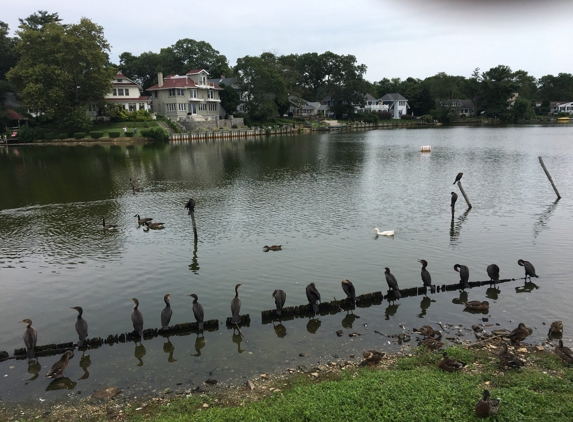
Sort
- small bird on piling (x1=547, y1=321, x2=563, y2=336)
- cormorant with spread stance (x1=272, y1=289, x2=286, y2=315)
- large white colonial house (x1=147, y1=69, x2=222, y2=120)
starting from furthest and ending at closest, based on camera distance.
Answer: large white colonial house (x1=147, y1=69, x2=222, y2=120)
cormorant with spread stance (x1=272, y1=289, x2=286, y2=315)
small bird on piling (x1=547, y1=321, x2=563, y2=336)

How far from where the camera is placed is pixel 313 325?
45.2 ft

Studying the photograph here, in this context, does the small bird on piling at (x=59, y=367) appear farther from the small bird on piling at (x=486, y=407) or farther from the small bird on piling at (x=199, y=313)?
the small bird on piling at (x=486, y=407)

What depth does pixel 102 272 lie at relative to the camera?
1845 cm

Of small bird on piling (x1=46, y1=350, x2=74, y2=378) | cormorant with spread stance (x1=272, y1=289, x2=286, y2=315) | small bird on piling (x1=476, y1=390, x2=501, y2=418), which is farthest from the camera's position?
cormorant with spread stance (x1=272, y1=289, x2=286, y2=315)

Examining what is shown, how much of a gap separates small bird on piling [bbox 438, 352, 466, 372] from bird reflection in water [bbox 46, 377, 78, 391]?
9224 millimetres

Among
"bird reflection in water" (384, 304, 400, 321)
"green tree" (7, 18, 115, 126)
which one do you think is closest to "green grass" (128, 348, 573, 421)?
"bird reflection in water" (384, 304, 400, 321)

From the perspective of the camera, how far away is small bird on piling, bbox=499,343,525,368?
10.4 m

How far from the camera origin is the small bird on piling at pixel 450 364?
10367mm

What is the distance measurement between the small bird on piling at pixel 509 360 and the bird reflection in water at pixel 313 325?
5.24 meters

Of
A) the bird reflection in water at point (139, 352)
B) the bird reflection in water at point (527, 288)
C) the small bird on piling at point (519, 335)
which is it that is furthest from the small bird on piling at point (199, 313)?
the bird reflection in water at point (527, 288)

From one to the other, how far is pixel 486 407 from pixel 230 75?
115 meters

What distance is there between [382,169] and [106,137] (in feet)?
171

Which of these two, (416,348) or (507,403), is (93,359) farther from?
(507,403)

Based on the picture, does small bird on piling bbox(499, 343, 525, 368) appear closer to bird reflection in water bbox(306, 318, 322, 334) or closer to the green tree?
bird reflection in water bbox(306, 318, 322, 334)
